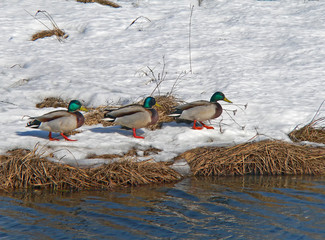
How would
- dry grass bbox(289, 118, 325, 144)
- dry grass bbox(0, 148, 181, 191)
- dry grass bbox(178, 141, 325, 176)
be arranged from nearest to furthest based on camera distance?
dry grass bbox(0, 148, 181, 191) < dry grass bbox(178, 141, 325, 176) < dry grass bbox(289, 118, 325, 144)

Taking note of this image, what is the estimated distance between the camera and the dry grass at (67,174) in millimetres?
5918

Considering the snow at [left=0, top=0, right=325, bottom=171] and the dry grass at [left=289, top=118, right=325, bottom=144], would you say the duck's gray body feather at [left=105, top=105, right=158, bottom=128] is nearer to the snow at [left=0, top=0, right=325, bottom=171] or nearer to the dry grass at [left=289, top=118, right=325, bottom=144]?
the snow at [left=0, top=0, right=325, bottom=171]

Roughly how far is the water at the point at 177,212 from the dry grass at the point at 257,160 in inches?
16.4

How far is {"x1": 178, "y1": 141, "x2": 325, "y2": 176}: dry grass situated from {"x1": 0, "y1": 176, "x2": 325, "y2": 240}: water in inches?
16.4

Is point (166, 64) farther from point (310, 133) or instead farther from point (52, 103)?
point (310, 133)

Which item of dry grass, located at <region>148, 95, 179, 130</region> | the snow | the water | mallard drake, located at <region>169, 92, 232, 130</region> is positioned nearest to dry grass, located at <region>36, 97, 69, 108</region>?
the snow

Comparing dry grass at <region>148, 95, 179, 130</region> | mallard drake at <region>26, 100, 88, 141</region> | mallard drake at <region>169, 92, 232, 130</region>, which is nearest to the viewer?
mallard drake at <region>26, 100, 88, 141</region>

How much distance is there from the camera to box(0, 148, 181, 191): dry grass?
592 centimetres

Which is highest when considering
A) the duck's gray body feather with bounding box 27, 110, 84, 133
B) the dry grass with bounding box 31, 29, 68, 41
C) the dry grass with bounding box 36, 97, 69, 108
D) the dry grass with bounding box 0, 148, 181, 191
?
the dry grass with bounding box 31, 29, 68, 41

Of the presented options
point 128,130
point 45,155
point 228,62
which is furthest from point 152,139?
point 228,62

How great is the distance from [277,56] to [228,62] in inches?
52.0

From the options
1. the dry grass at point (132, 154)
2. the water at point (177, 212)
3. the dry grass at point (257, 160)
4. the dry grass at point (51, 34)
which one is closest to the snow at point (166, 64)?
the dry grass at point (132, 154)

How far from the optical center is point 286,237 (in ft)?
14.6

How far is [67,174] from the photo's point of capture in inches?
236
